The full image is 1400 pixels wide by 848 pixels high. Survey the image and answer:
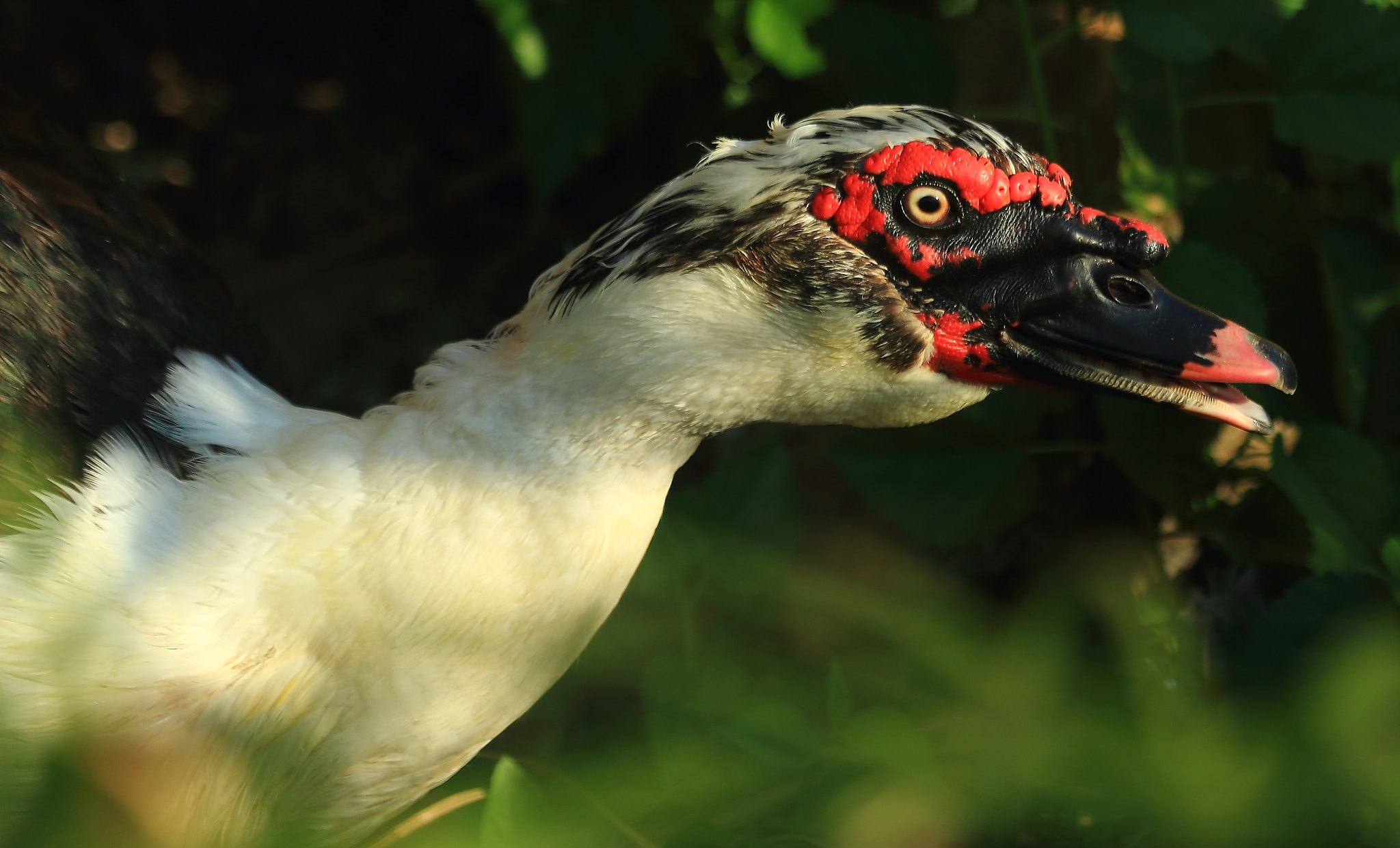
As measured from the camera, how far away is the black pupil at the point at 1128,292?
127cm

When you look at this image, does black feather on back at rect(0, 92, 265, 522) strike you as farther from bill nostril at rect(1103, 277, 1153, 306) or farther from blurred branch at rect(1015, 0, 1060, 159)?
blurred branch at rect(1015, 0, 1060, 159)

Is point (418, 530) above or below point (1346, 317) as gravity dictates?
below

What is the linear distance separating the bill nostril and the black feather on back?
112cm

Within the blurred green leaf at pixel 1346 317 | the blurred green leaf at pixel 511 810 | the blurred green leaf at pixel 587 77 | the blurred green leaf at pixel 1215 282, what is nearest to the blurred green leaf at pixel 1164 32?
the blurred green leaf at pixel 1215 282

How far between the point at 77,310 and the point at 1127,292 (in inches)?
52.0

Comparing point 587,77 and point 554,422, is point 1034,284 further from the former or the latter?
point 587,77

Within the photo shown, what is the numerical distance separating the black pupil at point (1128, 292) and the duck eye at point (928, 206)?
0.21 metres

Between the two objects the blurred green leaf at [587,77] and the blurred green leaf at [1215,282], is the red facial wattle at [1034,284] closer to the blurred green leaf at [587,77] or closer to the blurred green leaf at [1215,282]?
the blurred green leaf at [1215,282]

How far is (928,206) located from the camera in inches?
49.0

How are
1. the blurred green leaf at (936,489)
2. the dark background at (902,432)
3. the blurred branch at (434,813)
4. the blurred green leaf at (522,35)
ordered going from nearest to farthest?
the dark background at (902,432), the blurred branch at (434,813), the blurred green leaf at (936,489), the blurred green leaf at (522,35)

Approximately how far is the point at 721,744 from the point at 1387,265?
2.14 metres

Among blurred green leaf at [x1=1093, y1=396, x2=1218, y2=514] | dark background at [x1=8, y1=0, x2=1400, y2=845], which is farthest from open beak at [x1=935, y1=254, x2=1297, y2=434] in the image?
blurred green leaf at [x1=1093, y1=396, x2=1218, y2=514]

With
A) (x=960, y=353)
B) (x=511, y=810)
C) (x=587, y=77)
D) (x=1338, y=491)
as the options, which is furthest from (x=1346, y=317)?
(x=511, y=810)

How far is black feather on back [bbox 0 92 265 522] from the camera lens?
4.13ft
